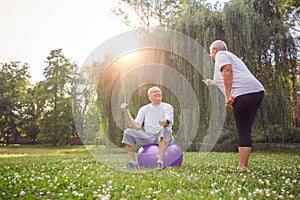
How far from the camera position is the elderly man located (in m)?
5.96

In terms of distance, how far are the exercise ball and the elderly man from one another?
0.41ft

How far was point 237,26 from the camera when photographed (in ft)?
41.5

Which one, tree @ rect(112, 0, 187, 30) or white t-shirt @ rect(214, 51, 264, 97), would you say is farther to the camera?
tree @ rect(112, 0, 187, 30)

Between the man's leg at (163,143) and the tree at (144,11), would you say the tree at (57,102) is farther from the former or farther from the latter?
the man's leg at (163,143)

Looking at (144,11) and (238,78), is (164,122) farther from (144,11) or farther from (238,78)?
(144,11)

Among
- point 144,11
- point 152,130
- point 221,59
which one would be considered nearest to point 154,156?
point 152,130

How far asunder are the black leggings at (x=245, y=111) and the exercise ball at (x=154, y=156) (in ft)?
5.24

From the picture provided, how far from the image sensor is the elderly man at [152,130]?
19.6 feet

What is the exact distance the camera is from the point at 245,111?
4.80 m

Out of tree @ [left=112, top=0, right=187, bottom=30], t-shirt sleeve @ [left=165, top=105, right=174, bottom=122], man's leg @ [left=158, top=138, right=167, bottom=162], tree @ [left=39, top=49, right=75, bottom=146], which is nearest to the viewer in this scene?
man's leg @ [left=158, top=138, right=167, bottom=162]

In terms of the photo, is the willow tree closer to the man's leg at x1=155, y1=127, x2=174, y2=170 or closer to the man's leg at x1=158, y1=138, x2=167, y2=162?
the man's leg at x1=155, y1=127, x2=174, y2=170

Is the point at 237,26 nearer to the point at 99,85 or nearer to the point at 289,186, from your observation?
the point at 99,85

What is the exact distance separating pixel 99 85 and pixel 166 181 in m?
11.6

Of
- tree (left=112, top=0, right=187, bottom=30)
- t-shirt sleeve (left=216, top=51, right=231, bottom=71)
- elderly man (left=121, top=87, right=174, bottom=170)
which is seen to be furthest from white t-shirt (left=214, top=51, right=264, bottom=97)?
tree (left=112, top=0, right=187, bottom=30)
